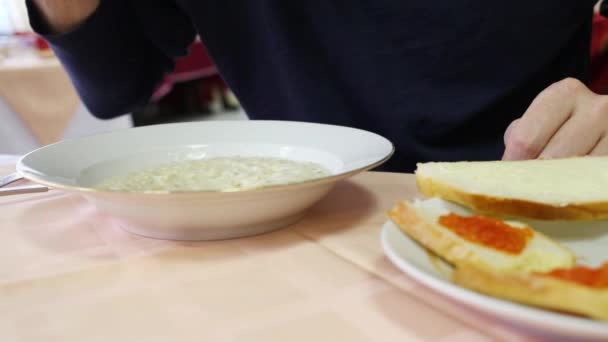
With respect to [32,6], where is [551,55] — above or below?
A: below

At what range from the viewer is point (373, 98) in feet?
3.30

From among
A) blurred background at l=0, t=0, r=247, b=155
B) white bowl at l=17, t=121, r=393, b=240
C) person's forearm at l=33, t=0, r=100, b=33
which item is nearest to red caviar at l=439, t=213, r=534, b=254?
white bowl at l=17, t=121, r=393, b=240

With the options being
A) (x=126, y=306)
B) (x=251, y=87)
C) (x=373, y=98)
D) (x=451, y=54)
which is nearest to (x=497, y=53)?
(x=451, y=54)

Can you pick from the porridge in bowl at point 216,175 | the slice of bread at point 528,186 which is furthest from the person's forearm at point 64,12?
the slice of bread at point 528,186

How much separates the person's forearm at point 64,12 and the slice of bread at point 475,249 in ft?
2.58

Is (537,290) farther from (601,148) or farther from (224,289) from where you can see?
(601,148)

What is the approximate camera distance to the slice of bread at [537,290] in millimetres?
260

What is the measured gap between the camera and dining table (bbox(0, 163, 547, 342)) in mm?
325

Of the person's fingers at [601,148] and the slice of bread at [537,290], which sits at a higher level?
the slice of bread at [537,290]

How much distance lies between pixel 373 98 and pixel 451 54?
16cm

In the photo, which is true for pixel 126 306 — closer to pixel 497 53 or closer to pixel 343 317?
pixel 343 317

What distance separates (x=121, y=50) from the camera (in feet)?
3.56

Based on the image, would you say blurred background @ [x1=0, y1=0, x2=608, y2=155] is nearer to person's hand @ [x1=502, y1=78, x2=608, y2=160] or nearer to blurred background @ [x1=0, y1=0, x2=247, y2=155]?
blurred background @ [x1=0, y1=0, x2=247, y2=155]

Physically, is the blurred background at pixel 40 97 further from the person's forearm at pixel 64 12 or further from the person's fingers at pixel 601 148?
the person's fingers at pixel 601 148
